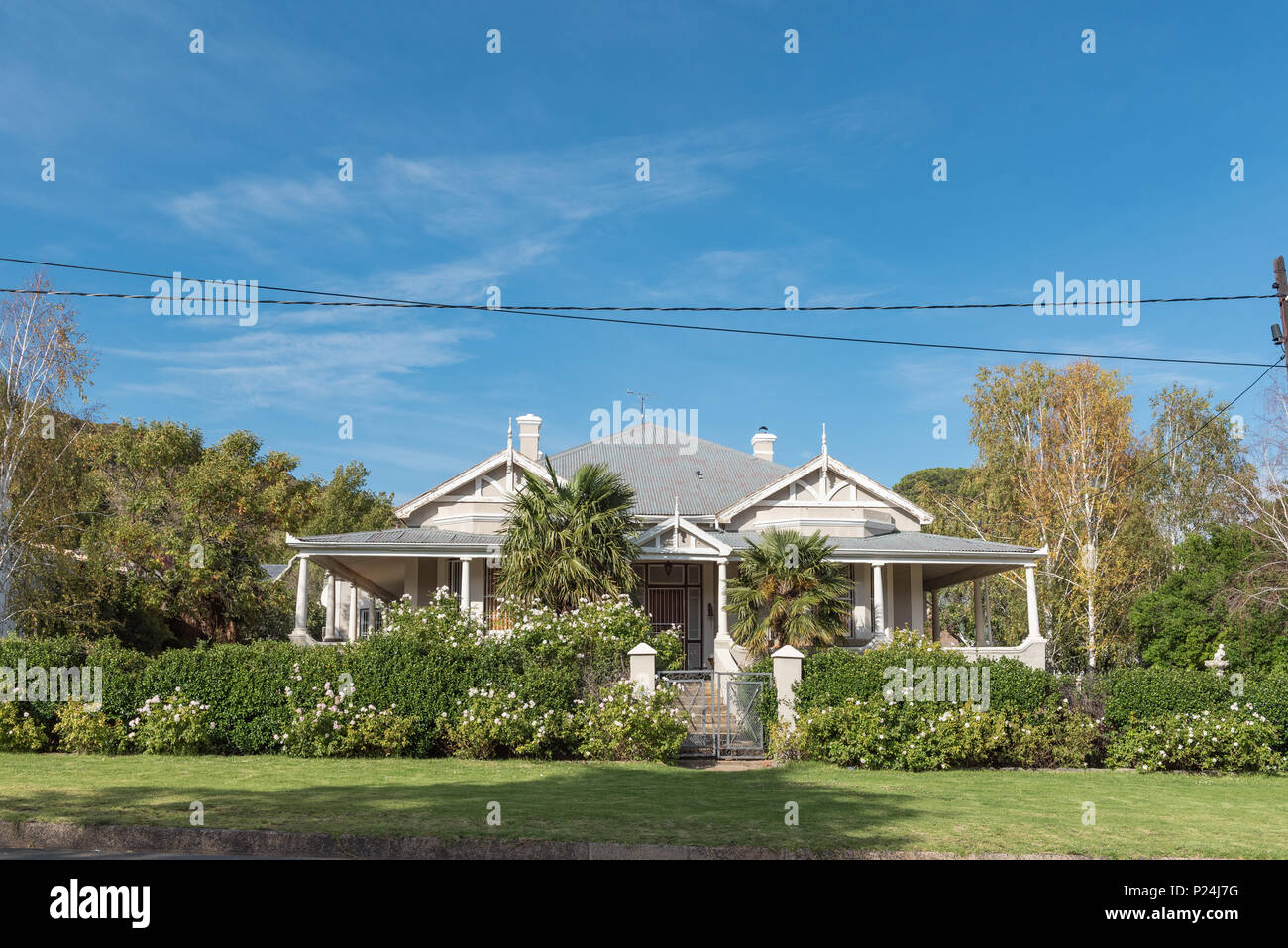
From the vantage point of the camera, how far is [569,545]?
67.6 ft

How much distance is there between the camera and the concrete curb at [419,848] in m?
8.19

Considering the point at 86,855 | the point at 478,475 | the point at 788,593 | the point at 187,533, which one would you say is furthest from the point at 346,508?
the point at 86,855

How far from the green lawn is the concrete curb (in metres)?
0.16

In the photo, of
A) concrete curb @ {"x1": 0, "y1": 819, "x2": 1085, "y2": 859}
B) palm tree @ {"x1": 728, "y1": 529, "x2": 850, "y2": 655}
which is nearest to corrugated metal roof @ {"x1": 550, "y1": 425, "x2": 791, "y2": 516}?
palm tree @ {"x1": 728, "y1": 529, "x2": 850, "y2": 655}

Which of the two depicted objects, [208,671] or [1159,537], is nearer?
[208,671]

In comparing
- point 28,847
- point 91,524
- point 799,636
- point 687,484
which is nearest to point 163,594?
point 91,524

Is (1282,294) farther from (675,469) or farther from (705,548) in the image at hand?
(675,469)

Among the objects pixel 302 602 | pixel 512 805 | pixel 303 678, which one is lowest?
pixel 512 805

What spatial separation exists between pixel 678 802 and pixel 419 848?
3262 mm

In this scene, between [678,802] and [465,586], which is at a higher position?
[465,586]
